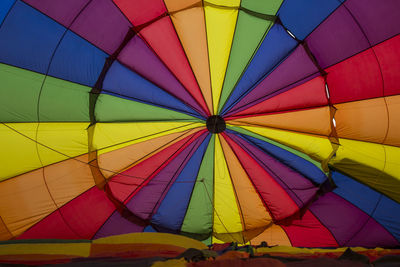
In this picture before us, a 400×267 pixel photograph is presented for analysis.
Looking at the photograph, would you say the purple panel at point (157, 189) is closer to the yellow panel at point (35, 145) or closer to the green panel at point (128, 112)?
the green panel at point (128, 112)

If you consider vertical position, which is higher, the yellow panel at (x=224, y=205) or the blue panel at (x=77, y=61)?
the blue panel at (x=77, y=61)

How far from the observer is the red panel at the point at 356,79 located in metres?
3.35

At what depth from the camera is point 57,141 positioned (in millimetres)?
3652

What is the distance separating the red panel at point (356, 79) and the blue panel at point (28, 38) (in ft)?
7.89

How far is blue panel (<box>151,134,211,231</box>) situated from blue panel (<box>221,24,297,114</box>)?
68 centimetres

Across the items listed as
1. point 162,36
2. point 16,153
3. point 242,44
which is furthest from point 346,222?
point 16,153

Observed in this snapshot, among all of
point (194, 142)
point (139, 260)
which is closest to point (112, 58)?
point (194, 142)

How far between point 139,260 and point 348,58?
7.88 feet

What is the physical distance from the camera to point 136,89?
363cm

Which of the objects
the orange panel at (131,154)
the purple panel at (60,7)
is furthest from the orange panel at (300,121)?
the purple panel at (60,7)

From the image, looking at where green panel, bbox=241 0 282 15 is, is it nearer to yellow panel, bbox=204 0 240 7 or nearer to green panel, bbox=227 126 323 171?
yellow panel, bbox=204 0 240 7

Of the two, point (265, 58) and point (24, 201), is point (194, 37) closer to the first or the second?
point (265, 58)

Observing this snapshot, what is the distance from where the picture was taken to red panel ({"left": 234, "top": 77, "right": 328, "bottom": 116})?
3.55m

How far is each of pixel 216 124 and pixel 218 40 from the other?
2.52 ft
